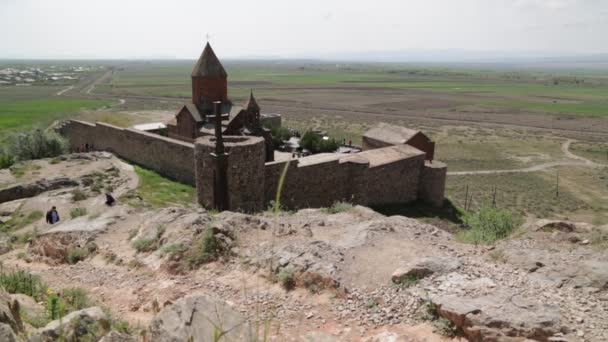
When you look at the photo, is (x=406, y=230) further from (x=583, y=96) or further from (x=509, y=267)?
(x=583, y=96)

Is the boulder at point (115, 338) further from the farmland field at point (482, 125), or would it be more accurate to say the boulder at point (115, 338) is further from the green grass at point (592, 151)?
the green grass at point (592, 151)

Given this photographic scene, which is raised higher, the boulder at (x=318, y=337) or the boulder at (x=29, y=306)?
the boulder at (x=318, y=337)

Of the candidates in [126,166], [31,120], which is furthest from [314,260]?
[31,120]

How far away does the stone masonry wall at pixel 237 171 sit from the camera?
11.2 m

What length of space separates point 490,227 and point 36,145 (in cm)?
2238

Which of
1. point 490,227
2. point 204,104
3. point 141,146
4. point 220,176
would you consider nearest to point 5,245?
point 220,176

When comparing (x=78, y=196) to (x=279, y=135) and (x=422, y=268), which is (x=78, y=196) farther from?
(x=279, y=135)

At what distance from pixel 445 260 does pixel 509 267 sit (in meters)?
0.88

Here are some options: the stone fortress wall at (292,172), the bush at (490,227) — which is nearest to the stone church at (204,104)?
the stone fortress wall at (292,172)

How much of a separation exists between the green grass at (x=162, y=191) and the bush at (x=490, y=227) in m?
9.53

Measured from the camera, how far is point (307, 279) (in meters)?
5.39

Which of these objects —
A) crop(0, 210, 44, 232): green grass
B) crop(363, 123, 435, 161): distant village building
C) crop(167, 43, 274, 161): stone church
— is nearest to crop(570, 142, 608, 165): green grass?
crop(363, 123, 435, 161): distant village building

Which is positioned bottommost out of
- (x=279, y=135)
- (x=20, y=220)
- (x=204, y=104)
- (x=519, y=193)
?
(x=519, y=193)

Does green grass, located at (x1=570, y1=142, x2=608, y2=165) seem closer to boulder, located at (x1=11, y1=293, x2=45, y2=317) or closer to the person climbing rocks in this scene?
the person climbing rocks
